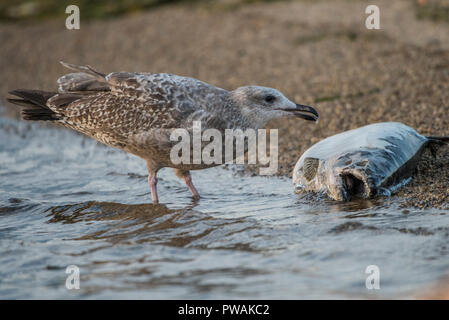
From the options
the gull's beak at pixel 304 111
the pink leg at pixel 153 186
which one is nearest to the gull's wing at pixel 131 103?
the pink leg at pixel 153 186

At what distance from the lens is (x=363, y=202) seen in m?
6.71

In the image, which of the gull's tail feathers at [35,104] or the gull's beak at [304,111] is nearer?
the gull's beak at [304,111]

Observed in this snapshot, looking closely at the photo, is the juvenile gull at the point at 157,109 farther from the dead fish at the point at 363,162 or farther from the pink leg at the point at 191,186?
the dead fish at the point at 363,162

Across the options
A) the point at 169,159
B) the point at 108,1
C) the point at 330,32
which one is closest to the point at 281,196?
the point at 169,159

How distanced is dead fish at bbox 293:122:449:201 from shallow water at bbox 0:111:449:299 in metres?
0.18

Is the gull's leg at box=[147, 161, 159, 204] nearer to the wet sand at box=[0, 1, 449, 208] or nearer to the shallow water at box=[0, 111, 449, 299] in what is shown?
the shallow water at box=[0, 111, 449, 299]

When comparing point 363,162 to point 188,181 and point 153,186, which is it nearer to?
point 188,181

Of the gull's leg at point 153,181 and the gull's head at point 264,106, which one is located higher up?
the gull's head at point 264,106

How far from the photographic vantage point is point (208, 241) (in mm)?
6207

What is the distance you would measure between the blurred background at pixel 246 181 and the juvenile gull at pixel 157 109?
0.83 m

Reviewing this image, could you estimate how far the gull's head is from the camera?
707 cm

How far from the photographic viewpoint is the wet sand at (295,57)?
939 cm

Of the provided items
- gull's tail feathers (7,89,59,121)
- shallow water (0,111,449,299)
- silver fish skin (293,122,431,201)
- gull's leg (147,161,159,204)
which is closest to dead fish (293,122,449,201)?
silver fish skin (293,122,431,201)

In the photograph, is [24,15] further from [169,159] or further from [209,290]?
[209,290]
